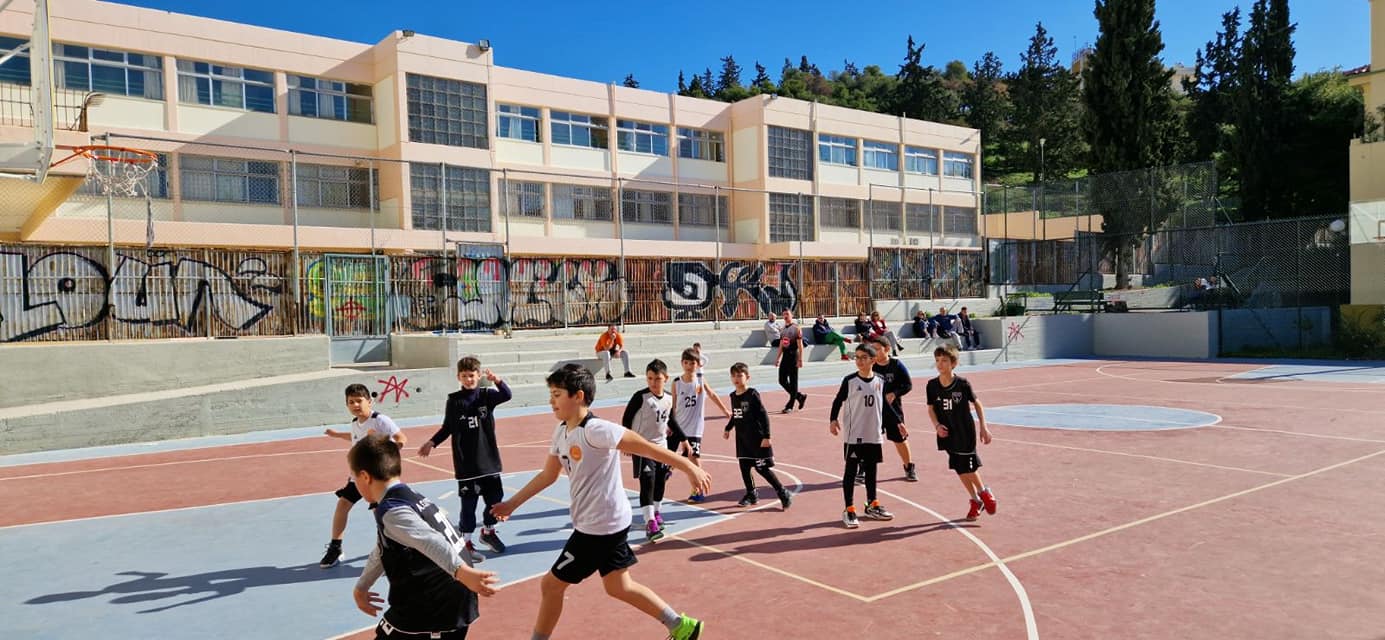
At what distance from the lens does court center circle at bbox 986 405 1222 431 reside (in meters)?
14.6

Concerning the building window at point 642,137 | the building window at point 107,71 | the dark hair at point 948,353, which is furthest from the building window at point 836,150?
the dark hair at point 948,353

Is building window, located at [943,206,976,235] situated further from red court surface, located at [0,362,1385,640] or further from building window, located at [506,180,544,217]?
red court surface, located at [0,362,1385,640]

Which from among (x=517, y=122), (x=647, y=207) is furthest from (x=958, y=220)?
(x=517, y=122)

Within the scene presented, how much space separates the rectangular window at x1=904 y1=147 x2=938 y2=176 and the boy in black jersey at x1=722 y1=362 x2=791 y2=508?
44.8m

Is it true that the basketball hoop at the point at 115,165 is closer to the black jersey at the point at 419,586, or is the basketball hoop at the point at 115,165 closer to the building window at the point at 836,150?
the black jersey at the point at 419,586

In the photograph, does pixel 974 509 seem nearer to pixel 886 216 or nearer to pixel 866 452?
pixel 866 452

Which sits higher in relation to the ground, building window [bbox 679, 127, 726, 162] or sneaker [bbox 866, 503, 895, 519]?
building window [bbox 679, 127, 726, 162]

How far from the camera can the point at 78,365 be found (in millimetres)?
15891

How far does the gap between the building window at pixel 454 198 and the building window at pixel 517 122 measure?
3.61m

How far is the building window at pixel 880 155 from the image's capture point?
49094 mm

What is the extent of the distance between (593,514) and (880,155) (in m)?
47.5

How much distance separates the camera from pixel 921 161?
52.5m

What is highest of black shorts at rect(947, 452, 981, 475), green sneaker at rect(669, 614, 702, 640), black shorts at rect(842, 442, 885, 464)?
black shorts at rect(842, 442, 885, 464)

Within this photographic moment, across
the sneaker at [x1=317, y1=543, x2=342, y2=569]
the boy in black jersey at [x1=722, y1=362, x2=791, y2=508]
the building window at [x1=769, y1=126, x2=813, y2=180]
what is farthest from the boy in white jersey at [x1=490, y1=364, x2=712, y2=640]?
the building window at [x1=769, y1=126, x2=813, y2=180]
